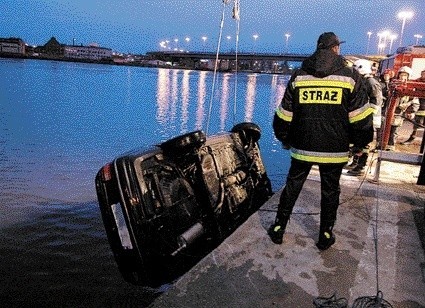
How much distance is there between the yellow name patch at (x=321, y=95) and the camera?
3381 mm

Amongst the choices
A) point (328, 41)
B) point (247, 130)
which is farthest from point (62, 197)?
point (328, 41)

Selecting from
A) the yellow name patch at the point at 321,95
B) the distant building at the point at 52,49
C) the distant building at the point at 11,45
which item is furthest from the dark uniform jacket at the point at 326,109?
the distant building at the point at 52,49

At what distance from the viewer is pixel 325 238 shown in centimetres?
375

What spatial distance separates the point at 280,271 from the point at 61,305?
3177 mm

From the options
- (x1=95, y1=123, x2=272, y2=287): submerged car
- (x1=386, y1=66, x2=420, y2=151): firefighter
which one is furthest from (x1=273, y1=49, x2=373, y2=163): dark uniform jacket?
(x1=386, y1=66, x2=420, y2=151): firefighter

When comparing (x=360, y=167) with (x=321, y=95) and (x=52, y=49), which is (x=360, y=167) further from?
(x=52, y=49)

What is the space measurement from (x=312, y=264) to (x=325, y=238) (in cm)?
41

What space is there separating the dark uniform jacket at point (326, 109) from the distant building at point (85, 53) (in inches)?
7344

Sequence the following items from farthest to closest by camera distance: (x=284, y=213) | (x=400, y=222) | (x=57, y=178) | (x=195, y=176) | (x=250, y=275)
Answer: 1. (x=57, y=178)
2. (x=400, y=222)
3. (x=195, y=176)
4. (x=284, y=213)
5. (x=250, y=275)

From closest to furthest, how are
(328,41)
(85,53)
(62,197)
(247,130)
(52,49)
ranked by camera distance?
(328,41)
(247,130)
(62,197)
(52,49)
(85,53)

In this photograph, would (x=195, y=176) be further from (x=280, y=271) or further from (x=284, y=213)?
(x=280, y=271)

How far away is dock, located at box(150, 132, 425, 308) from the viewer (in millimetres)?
2900

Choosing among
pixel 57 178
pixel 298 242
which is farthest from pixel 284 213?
pixel 57 178

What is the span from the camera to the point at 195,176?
4109 millimetres
